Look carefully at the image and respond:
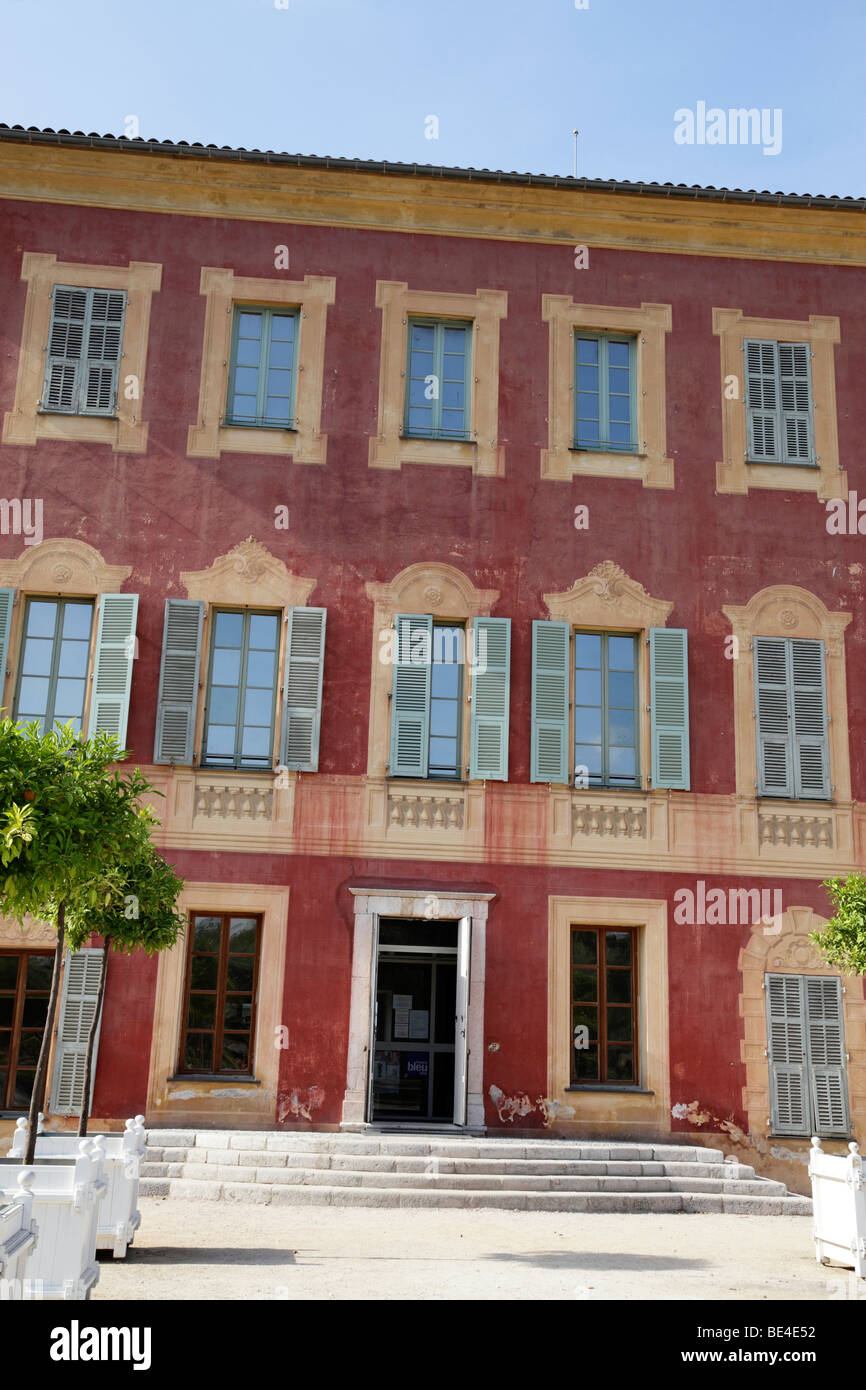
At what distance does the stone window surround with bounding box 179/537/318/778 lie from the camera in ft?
50.4

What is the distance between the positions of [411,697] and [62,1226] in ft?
30.0

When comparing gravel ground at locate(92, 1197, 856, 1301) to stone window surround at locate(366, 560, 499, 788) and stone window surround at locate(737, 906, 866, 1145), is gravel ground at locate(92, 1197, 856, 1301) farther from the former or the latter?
stone window surround at locate(366, 560, 499, 788)

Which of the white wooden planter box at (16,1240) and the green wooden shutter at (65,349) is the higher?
the green wooden shutter at (65,349)

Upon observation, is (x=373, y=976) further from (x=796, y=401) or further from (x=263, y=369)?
(x=796, y=401)

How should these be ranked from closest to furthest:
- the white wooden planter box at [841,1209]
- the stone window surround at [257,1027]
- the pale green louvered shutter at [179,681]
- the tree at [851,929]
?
the white wooden planter box at [841,1209] → the tree at [851,929] → the stone window surround at [257,1027] → the pale green louvered shutter at [179,681]

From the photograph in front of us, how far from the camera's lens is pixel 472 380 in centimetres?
1631

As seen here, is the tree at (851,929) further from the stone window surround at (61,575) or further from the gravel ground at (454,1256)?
the stone window surround at (61,575)

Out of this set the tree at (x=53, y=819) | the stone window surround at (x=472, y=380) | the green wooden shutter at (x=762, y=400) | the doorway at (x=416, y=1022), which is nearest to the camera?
the tree at (x=53, y=819)

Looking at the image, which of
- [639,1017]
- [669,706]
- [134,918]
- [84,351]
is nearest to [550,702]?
[669,706]

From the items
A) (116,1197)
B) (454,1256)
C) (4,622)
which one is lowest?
(454,1256)

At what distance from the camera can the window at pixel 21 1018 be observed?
14.1 meters

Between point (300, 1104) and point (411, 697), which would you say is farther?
point (411, 697)

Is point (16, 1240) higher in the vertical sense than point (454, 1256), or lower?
higher

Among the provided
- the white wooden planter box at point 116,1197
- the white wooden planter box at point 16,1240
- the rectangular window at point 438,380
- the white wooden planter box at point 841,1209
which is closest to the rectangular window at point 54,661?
the rectangular window at point 438,380
